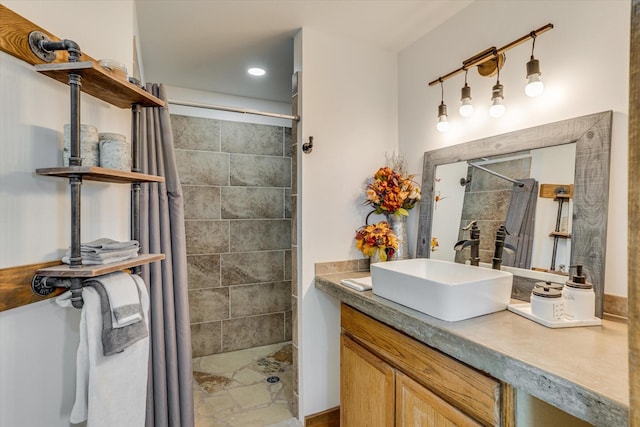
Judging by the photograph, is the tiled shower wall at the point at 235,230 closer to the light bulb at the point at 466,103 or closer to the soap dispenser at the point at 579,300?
the light bulb at the point at 466,103

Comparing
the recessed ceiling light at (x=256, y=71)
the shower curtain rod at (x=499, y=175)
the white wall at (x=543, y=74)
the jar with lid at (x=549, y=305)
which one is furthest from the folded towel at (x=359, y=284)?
the recessed ceiling light at (x=256, y=71)

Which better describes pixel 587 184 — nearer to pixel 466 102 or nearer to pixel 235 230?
pixel 466 102

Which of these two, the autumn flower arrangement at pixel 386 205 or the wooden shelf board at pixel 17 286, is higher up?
the autumn flower arrangement at pixel 386 205

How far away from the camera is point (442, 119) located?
1867mm

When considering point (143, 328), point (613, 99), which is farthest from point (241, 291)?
point (613, 99)

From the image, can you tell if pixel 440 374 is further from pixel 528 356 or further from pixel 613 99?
pixel 613 99

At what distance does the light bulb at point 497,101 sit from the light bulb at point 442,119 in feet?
1.05

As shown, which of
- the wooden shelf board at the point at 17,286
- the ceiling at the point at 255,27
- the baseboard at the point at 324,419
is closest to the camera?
the wooden shelf board at the point at 17,286

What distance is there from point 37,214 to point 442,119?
194cm

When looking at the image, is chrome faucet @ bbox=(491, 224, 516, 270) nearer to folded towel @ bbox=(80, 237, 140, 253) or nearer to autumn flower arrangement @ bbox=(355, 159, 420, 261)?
autumn flower arrangement @ bbox=(355, 159, 420, 261)

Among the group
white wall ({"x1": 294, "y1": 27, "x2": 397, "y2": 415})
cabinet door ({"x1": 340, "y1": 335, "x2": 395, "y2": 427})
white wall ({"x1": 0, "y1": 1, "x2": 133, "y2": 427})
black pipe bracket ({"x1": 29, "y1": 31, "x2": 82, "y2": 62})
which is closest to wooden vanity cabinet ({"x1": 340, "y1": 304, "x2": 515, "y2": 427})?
cabinet door ({"x1": 340, "y1": 335, "x2": 395, "y2": 427})

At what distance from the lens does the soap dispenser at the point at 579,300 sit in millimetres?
1131

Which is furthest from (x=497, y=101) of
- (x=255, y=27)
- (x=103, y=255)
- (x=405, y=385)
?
(x=103, y=255)

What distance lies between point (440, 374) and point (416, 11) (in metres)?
1.86
